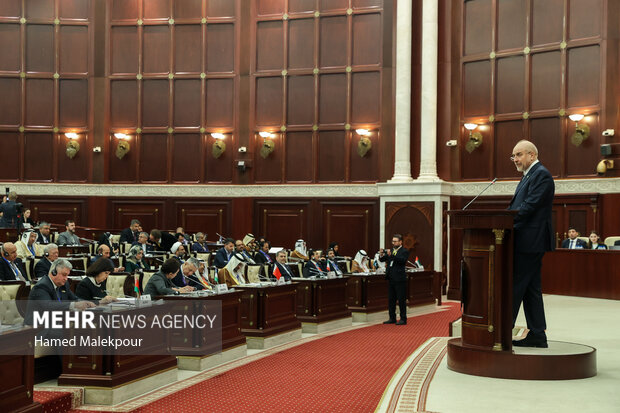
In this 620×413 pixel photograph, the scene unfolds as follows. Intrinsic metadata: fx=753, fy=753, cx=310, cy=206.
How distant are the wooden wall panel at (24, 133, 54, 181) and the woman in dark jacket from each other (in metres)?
13.2

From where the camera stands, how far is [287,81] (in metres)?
19.1

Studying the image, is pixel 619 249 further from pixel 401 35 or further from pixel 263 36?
pixel 263 36

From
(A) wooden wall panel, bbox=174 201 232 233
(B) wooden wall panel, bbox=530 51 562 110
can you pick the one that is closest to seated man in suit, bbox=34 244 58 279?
(A) wooden wall panel, bbox=174 201 232 233

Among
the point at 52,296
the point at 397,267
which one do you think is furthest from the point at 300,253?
the point at 52,296

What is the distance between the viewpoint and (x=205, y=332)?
841 cm

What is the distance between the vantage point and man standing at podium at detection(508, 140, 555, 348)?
20.9ft

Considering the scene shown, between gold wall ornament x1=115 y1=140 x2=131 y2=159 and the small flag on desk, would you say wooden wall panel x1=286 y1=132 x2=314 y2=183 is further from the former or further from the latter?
the small flag on desk

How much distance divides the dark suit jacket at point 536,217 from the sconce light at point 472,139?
36.5ft

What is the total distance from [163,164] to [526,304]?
47.8 feet

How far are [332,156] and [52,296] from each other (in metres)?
12.6

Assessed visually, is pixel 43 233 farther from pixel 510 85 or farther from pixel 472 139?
pixel 510 85

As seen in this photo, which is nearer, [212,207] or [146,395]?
[146,395]

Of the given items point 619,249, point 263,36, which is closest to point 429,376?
point 619,249

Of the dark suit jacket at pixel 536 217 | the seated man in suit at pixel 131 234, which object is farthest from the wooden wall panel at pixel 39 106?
the dark suit jacket at pixel 536 217
